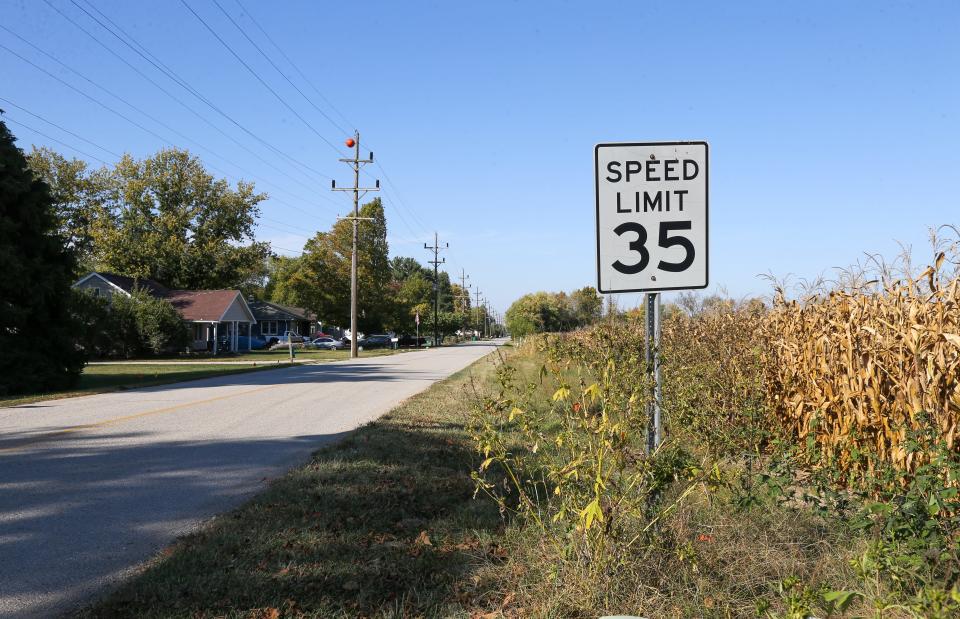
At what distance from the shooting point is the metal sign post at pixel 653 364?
444 centimetres

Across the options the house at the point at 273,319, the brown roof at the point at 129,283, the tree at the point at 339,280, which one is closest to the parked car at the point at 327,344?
the tree at the point at 339,280

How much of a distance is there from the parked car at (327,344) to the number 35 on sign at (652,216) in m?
60.6

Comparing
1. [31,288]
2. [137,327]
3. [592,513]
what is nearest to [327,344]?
[137,327]

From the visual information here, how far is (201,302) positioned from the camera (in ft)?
172

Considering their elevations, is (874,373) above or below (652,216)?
below

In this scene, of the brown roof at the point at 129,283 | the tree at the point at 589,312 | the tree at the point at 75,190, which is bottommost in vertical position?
the tree at the point at 589,312

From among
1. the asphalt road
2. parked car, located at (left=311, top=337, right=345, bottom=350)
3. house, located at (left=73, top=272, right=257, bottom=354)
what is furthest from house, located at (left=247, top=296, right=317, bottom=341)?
the asphalt road

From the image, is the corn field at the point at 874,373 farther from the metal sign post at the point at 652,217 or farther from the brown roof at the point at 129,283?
the brown roof at the point at 129,283

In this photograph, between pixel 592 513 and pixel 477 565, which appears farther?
pixel 477 565

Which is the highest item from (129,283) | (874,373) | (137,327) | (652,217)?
(129,283)

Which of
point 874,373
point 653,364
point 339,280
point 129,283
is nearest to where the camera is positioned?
point 653,364

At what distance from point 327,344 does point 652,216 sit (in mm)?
62671

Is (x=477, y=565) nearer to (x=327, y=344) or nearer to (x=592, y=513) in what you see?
(x=592, y=513)

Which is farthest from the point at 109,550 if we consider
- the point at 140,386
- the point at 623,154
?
the point at 140,386
